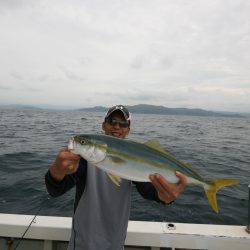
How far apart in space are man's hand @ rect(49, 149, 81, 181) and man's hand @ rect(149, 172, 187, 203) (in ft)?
2.93

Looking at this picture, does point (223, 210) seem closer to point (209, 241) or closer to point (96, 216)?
point (209, 241)

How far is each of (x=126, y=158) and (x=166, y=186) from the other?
1.86ft

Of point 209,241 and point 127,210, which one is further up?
point 127,210

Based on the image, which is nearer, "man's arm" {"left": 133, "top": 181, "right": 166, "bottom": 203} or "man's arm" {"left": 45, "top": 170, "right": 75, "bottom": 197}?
"man's arm" {"left": 45, "top": 170, "right": 75, "bottom": 197}

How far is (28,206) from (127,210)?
6966mm

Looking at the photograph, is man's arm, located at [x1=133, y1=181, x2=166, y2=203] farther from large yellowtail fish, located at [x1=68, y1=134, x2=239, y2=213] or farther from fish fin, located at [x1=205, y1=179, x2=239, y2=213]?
fish fin, located at [x1=205, y1=179, x2=239, y2=213]

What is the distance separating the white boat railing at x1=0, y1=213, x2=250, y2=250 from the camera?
16.4 ft

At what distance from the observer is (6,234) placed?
5137 mm

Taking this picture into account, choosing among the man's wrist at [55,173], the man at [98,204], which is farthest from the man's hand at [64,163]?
the man at [98,204]

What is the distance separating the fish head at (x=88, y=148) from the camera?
3270 millimetres

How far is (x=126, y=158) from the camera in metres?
3.42

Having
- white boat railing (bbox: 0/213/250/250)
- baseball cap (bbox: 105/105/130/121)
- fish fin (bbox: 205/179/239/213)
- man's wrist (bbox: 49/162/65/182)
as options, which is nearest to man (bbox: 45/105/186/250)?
man's wrist (bbox: 49/162/65/182)

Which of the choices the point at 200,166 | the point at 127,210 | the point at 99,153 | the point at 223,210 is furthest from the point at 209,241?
the point at 200,166

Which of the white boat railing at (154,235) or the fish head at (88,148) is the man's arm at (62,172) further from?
the white boat railing at (154,235)
